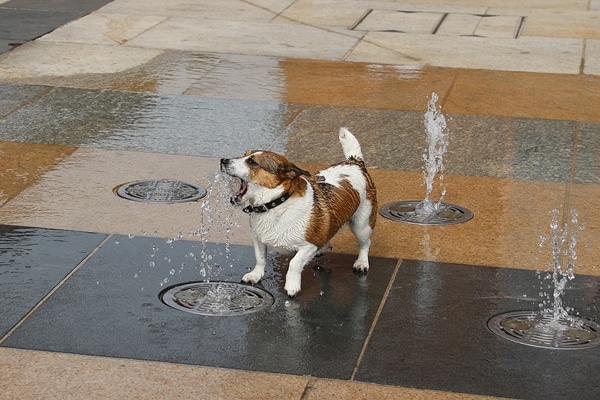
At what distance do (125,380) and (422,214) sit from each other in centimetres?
311

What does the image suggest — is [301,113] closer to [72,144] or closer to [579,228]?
[72,144]

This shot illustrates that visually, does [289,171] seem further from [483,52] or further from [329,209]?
[483,52]

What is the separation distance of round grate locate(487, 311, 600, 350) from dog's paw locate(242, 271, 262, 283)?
1.37 meters

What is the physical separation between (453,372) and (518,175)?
3.51 metres

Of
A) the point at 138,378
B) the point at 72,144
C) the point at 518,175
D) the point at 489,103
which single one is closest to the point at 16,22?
the point at 72,144

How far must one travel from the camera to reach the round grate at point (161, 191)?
7930mm

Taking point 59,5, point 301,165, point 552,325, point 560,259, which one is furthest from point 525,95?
point 59,5

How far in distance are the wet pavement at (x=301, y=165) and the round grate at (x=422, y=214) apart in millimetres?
107

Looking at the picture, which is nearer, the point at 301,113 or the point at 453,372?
the point at 453,372

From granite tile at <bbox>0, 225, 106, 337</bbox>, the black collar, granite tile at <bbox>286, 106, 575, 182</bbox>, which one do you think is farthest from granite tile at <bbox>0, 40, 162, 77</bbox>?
the black collar

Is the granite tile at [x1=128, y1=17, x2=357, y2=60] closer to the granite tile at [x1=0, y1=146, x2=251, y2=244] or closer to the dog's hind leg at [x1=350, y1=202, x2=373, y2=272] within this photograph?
the granite tile at [x1=0, y1=146, x2=251, y2=244]

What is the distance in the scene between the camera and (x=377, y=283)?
656cm

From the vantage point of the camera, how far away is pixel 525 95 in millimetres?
10930

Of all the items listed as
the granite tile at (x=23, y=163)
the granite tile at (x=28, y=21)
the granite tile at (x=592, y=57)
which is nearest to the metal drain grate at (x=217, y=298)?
the granite tile at (x=23, y=163)
